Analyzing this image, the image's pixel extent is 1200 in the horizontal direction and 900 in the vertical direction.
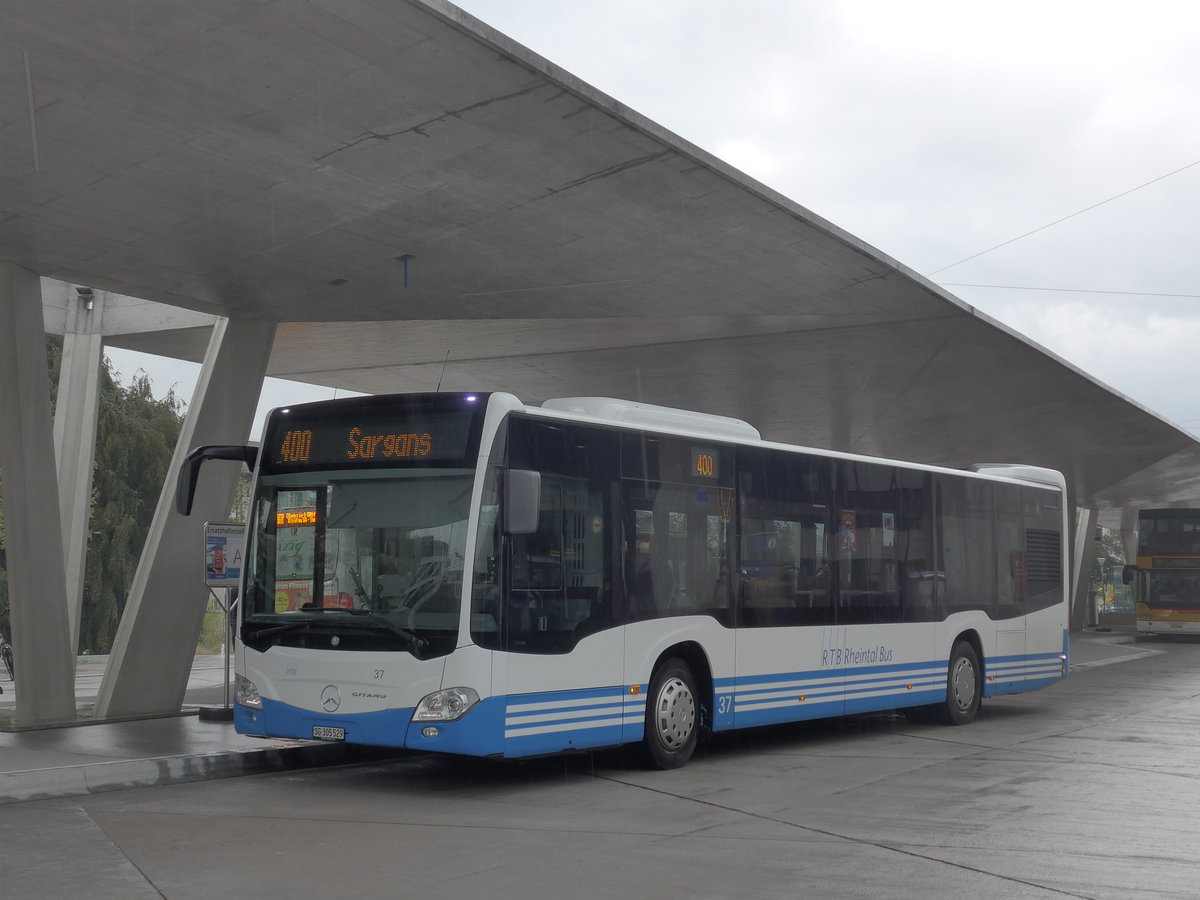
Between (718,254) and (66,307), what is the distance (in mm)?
10440

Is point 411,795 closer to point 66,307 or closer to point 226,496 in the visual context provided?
point 226,496

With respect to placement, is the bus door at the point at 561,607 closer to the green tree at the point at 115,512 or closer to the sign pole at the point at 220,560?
the sign pole at the point at 220,560

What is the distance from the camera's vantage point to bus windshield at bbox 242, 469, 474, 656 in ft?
30.6

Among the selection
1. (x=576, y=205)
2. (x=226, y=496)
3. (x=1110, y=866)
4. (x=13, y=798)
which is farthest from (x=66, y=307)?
(x=1110, y=866)

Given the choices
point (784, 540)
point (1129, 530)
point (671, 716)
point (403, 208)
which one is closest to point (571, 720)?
point (671, 716)

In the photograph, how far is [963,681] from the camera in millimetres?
15336

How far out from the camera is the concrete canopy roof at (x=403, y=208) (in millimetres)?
8844

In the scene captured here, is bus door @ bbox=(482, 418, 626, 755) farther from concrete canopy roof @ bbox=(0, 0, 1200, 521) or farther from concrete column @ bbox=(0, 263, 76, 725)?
concrete column @ bbox=(0, 263, 76, 725)

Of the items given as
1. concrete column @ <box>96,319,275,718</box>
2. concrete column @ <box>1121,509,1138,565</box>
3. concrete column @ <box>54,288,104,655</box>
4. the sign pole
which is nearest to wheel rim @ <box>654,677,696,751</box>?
the sign pole

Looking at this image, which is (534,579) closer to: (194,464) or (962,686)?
(194,464)

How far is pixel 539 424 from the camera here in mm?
9992

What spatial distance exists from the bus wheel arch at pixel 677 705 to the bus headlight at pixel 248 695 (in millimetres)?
3104

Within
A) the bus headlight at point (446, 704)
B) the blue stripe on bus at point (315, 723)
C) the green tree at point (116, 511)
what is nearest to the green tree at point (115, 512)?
the green tree at point (116, 511)

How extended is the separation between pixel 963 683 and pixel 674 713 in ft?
18.8
